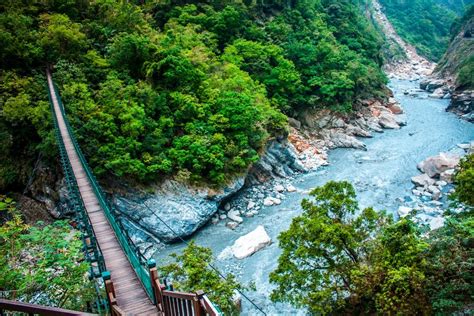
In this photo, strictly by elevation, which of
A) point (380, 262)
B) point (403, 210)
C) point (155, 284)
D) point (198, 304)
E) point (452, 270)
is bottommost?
point (403, 210)

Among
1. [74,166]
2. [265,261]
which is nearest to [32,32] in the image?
[74,166]

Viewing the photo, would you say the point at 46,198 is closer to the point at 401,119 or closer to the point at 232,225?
the point at 232,225

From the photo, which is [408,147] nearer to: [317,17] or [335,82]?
[335,82]

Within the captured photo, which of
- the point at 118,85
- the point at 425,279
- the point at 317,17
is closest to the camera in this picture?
the point at 425,279

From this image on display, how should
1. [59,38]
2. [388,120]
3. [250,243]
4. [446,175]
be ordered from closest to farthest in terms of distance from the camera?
[250,243] < [59,38] < [446,175] < [388,120]

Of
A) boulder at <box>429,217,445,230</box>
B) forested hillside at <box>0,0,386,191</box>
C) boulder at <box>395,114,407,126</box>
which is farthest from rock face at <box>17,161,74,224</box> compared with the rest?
boulder at <box>395,114,407,126</box>

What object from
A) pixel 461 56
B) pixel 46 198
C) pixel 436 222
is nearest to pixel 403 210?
pixel 436 222

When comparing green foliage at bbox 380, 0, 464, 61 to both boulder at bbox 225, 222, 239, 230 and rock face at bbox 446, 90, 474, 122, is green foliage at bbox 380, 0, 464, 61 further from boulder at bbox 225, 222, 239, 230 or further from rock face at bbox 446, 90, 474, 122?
boulder at bbox 225, 222, 239, 230
